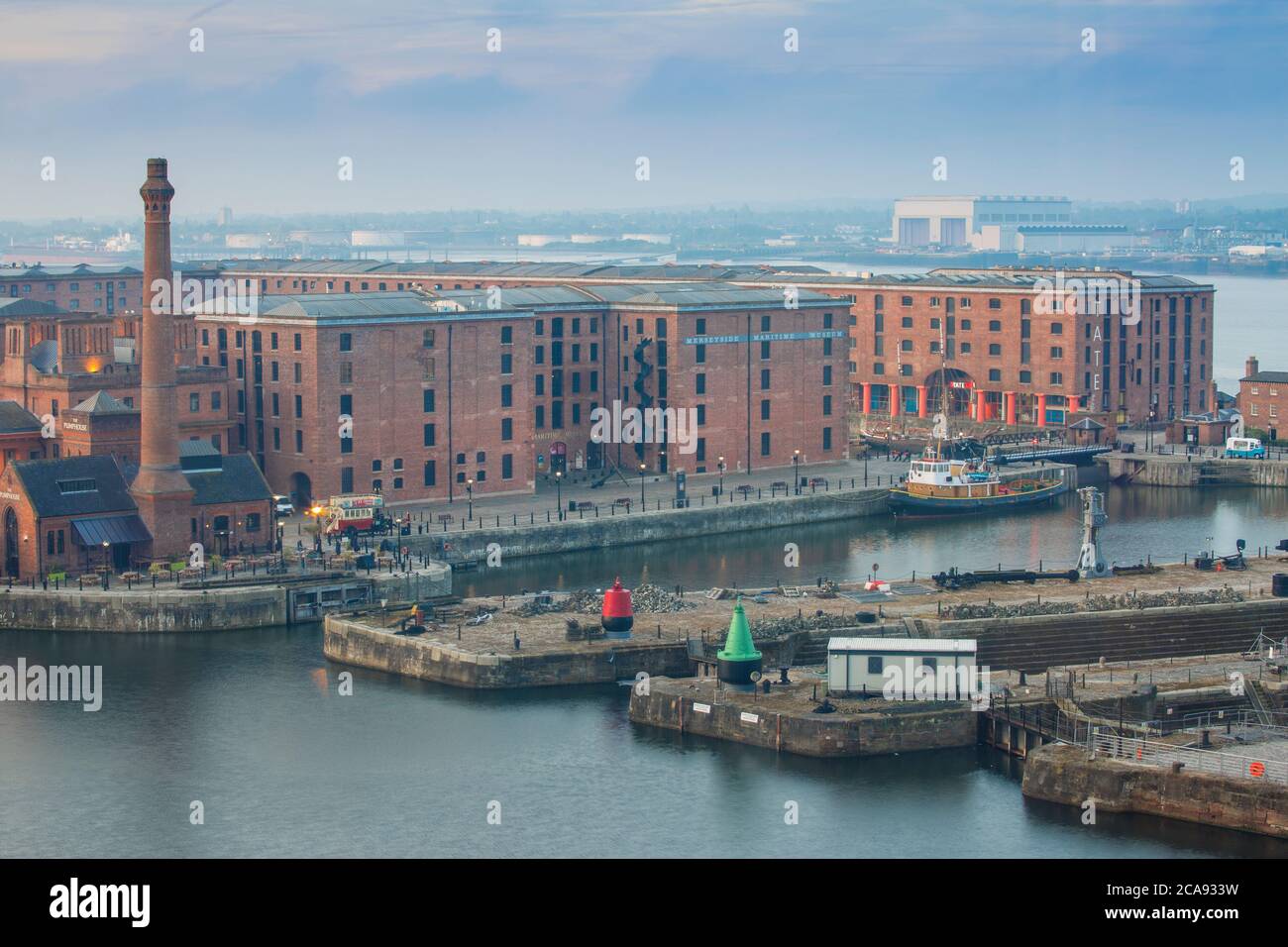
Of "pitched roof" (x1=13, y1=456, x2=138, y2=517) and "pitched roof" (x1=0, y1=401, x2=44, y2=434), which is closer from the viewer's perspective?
"pitched roof" (x1=13, y1=456, x2=138, y2=517)

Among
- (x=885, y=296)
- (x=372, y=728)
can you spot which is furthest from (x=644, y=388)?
(x=372, y=728)

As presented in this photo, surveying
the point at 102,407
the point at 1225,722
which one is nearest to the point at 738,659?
the point at 1225,722

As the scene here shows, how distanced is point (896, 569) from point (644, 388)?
2436 centimetres

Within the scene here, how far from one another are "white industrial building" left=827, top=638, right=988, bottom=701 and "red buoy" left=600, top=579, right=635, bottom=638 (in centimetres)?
899

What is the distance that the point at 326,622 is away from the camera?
6912 centimetres

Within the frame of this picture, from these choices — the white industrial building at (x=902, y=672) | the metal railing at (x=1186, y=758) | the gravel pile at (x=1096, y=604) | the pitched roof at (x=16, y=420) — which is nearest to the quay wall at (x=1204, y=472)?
the gravel pile at (x=1096, y=604)

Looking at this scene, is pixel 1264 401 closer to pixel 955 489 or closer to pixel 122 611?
pixel 955 489

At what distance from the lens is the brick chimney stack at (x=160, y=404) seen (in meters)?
77.2

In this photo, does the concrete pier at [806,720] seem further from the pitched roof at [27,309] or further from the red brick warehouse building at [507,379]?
the pitched roof at [27,309]

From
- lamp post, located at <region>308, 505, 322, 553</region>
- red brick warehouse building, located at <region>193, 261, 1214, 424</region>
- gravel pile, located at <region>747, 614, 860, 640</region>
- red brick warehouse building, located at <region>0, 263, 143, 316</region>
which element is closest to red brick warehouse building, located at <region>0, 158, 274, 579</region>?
lamp post, located at <region>308, 505, 322, 553</region>

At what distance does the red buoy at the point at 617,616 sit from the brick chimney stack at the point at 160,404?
18.9m

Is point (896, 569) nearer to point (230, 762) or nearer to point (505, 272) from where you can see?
point (230, 762)

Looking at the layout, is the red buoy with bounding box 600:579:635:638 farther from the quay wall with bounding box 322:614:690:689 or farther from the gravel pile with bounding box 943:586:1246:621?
the gravel pile with bounding box 943:586:1246:621

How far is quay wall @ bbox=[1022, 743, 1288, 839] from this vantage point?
4941 centimetres
